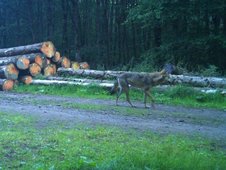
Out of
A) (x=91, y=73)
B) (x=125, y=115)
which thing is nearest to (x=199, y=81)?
(x=125, y=115)

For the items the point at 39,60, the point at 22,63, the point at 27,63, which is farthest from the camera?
the point at 39,60

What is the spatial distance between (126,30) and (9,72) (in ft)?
47.7

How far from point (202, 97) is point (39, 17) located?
24664 mm

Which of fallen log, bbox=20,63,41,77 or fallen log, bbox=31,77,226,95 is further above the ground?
fallen log, bbox=20,63,41,77

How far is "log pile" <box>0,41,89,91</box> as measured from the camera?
2247cm

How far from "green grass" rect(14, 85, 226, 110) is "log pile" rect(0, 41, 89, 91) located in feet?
3.62

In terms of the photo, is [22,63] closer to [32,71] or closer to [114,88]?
[32,71]

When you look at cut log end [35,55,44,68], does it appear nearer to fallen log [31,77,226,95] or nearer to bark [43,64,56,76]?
bark [43,64,56,76]

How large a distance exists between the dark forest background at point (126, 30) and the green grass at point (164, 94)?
3.28m

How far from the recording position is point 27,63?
23.2 meters

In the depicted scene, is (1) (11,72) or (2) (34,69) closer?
(1) (11,72)

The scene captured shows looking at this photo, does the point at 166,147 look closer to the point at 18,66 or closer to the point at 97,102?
the point at 97,102

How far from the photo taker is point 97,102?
16.9 meters

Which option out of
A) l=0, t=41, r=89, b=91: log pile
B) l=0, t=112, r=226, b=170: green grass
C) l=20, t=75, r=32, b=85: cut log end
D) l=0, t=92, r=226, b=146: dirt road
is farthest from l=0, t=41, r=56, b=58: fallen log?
l=0, t=112, r=226, b=170: green grass
